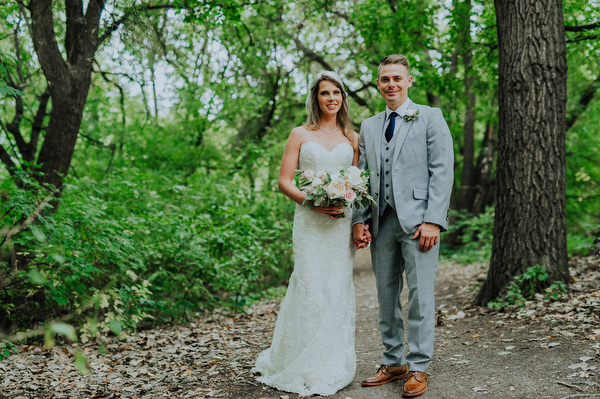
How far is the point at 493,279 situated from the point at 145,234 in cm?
452

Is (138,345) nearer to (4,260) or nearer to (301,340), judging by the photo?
(4,260)

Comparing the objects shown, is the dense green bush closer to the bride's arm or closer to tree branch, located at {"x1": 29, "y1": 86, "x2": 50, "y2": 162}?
tree branch, located at {"x1": 29, "y1": 86, "x2": 50, "y2": 162}

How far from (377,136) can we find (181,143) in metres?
7.75

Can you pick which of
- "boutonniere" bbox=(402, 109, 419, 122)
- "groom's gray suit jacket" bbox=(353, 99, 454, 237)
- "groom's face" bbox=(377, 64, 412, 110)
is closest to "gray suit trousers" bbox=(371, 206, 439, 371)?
"groom's gray suit jacket" bbox=(353, 99, 454, 237)

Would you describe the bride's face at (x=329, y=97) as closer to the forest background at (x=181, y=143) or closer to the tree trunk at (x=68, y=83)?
the forest background at (x=181, y=143)

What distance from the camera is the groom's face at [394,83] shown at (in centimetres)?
330

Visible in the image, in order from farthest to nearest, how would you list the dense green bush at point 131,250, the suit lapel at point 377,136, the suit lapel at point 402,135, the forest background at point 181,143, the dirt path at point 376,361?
the forest background at point 181,143, the dense green bush at point 131,250, the suit lapel at point 377,136, the suit lapel at point 402,135, the dirt path at point 376,361

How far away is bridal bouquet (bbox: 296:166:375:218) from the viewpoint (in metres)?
3.22

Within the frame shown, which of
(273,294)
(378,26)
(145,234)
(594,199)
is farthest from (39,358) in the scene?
(594,199)

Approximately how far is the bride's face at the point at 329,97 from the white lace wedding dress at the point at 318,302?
1.05 ft

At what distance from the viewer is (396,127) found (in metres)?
3.37

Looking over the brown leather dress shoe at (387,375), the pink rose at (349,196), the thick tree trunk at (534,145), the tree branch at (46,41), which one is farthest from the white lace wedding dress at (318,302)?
the tree branch at (46,41)

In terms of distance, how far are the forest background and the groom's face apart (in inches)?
94.7

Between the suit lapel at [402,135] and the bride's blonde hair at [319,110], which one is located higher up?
the bride's blonde hair at [319,110]
